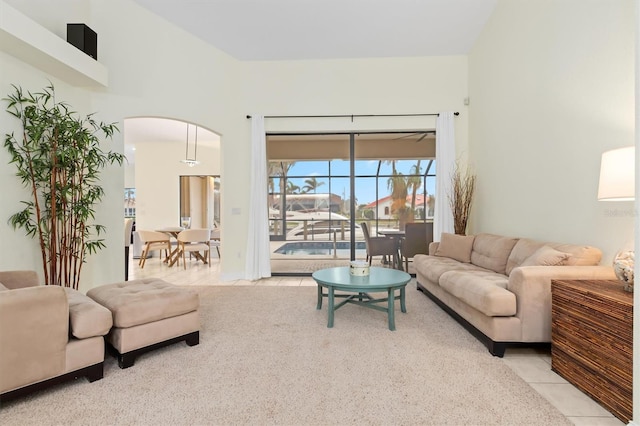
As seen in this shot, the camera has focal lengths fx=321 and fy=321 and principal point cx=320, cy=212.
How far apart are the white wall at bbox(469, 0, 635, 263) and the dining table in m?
1.40

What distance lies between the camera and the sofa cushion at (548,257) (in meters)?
2.62

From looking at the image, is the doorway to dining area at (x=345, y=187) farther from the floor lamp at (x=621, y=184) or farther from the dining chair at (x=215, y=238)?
the floor lamp at (x=621, y=184)

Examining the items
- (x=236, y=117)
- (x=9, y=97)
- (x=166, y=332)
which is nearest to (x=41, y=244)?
(x=9, y=97)

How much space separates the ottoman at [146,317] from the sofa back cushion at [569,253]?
3082 mm

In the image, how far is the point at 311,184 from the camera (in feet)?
19.4

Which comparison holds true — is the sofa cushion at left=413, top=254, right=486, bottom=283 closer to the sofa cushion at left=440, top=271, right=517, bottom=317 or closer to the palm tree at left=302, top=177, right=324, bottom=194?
the sofa cushion at left=440, top=271, right=517, bottom=317

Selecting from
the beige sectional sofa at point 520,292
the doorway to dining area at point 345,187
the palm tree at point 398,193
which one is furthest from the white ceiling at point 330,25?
the beige sectional sofa at point 520,292

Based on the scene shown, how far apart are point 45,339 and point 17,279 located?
1.07 meters

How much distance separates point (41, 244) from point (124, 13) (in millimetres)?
3083

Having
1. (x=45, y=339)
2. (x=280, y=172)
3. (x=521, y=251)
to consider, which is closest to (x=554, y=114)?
(x=521, y=251)

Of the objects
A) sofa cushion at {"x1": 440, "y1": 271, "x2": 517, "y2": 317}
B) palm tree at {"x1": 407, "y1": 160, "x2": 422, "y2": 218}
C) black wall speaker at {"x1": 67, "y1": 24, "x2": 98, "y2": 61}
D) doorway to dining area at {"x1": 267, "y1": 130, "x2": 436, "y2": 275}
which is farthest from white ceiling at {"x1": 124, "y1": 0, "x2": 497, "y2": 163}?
sofa cushion at {"x1": 440, "y1": 271, "x2": 517, "y2": 317}

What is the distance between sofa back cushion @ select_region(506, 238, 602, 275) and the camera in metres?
2.56

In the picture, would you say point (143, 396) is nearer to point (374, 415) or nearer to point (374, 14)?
point (374, 415)

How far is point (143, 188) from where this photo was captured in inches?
344
